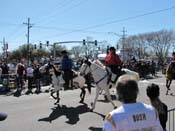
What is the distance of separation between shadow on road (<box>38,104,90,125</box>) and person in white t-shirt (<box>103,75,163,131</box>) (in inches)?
317

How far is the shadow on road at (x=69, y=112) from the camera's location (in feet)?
39.5

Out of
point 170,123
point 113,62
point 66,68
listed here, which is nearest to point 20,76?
point 66,68

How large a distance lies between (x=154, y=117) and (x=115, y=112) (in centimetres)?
45

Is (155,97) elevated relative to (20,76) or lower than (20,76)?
elevated

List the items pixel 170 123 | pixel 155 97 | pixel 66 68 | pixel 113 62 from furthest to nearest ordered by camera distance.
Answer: pixel 66 68 < pixel 113 62 < pixel 170 123 < pixel 155 97

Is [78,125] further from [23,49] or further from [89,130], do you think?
[23,49]

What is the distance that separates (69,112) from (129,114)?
10207 mm

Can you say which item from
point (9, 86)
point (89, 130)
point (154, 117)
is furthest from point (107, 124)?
point (9, 86)

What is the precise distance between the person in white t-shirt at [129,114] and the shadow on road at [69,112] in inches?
317

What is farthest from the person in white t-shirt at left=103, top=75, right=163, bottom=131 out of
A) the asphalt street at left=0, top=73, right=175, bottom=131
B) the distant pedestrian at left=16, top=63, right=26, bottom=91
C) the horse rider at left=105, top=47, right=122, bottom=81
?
the distant pedestrian at left=16, top=63, right=26, bottom=91

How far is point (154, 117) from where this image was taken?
3.60 metres

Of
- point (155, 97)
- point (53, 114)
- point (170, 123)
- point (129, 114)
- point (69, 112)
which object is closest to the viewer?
point (129, 114)

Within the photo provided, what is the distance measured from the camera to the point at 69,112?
13.5 m

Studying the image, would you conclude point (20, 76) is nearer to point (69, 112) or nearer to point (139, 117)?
point (69, 112)
